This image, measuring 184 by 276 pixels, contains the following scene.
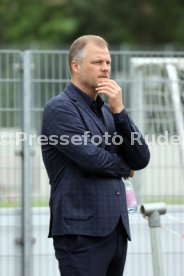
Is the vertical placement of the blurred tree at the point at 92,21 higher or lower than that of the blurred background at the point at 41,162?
higher

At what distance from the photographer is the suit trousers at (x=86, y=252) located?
482 cm

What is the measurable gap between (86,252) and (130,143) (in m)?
0.66

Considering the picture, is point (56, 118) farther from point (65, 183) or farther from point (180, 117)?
point (180, 117)

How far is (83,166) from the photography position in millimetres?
4770

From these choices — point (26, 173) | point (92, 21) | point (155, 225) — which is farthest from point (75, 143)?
point (92, 21)

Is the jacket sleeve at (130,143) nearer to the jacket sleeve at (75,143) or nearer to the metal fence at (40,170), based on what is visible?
the jacket sleeve at (75,143)

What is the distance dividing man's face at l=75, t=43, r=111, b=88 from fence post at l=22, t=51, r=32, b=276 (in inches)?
79.5

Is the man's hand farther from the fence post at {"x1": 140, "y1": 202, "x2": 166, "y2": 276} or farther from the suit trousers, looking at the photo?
the fence post at {"x1": 140, "y1": 202, "x2": 166, "y2": 276}

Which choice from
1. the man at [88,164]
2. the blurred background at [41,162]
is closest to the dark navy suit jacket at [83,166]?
the man at [88,164]

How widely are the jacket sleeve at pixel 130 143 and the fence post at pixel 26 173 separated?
2.03 m

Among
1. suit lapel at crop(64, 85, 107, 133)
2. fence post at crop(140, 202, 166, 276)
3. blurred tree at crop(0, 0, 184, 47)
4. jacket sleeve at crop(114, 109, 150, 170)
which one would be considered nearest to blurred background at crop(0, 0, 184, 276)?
fence post at crop(140, 202, 166, 276)

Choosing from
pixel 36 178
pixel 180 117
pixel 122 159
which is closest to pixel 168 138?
pixel 180 117

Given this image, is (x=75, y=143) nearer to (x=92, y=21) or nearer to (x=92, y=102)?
(x=92, y=102)

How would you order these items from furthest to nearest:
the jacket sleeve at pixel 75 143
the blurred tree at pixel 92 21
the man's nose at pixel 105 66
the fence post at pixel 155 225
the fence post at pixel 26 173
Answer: the blurred tree at pixel 92 21, the fence post at pixel 26 173, the fence post at pixel 155 225, the man's nose at pixel 105 66, the jacket sleeve at pixel 75 143
